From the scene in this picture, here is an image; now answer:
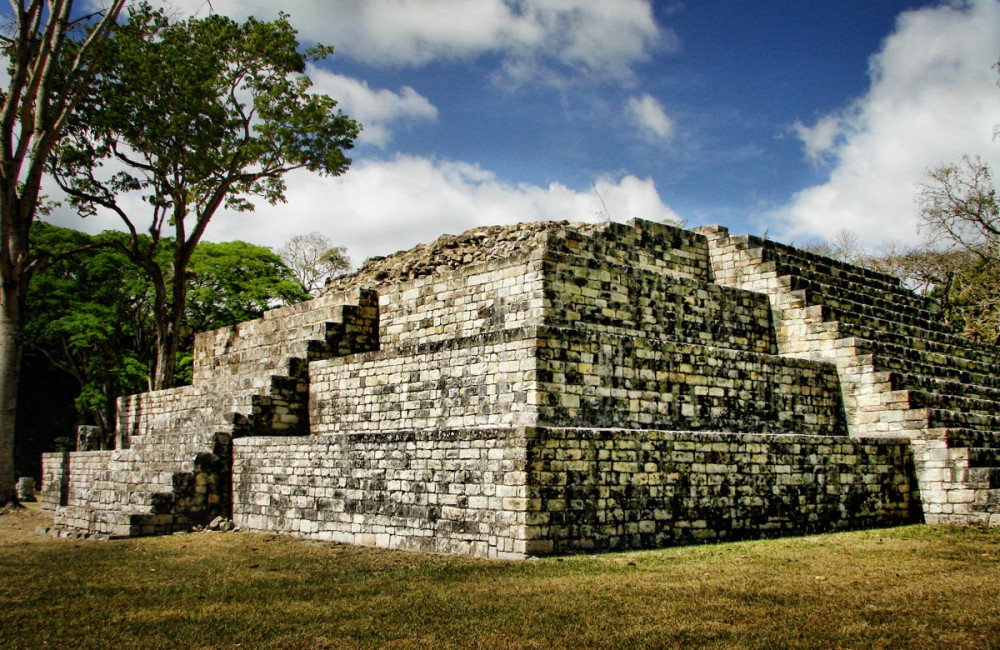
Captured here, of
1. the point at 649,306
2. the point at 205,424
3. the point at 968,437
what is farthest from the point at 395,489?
the point at 968,437

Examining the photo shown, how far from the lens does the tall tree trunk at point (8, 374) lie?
17.7m

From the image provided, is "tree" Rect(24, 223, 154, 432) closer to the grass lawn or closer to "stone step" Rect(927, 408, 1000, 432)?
the grass lawn

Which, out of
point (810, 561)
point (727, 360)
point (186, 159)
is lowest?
point (810, 561)

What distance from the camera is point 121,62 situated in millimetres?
20594

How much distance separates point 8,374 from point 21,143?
5.26m

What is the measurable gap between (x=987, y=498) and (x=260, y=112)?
18.7 metres

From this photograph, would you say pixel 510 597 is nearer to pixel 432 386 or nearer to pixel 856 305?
pixel 432 386

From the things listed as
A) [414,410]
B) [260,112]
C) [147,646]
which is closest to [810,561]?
[414,410]

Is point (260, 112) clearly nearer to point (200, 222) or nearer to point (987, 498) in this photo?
point (200, 222)

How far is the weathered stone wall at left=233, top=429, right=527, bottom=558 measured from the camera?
30.5ft

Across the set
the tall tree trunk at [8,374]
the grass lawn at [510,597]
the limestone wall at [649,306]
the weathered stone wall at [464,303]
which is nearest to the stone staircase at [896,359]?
the limestone wall at [649,306]

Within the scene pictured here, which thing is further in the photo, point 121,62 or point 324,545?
point 121,62

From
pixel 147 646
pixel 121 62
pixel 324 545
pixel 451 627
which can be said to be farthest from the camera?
pixel 121 62

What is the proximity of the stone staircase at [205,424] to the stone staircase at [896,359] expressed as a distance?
780 centimetres
